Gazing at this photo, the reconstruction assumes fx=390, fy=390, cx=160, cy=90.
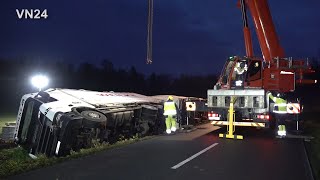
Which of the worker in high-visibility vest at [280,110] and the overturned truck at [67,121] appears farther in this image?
the worker in high-visibility vest at [280,110]

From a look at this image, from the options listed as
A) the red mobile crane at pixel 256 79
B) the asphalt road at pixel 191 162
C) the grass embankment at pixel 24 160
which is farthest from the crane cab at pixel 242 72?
the grass embankment at pixel 24 160

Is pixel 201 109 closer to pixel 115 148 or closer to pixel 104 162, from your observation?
pixel 115 148

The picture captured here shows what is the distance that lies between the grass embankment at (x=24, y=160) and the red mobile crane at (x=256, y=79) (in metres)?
4.64

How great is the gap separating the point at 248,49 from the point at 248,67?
5.92ft

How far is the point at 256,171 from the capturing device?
851cm

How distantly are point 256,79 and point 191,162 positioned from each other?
7.18 meters

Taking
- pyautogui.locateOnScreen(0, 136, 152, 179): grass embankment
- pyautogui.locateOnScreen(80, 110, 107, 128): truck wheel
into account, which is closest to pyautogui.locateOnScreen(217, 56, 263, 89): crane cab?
pyautogui.locateOnScreen(0, 136, 152, 179): grass embankment

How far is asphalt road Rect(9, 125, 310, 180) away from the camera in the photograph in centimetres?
804

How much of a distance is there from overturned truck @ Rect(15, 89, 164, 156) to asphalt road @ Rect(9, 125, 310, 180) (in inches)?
31.7

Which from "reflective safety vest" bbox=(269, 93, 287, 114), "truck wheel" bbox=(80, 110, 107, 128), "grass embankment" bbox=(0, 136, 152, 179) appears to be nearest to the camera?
"grass embankment" bbox=(0, 136, 152, 179)

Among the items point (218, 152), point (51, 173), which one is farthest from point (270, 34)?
point (51, 173)

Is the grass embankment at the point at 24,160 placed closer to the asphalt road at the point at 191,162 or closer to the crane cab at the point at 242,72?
the asphalt road at the point at 191,162

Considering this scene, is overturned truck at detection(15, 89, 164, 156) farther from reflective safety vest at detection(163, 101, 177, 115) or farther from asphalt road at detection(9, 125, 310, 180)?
reflective safety vest at detection(163, 101, 177, 115)

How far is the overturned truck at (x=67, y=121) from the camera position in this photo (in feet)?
33.3
